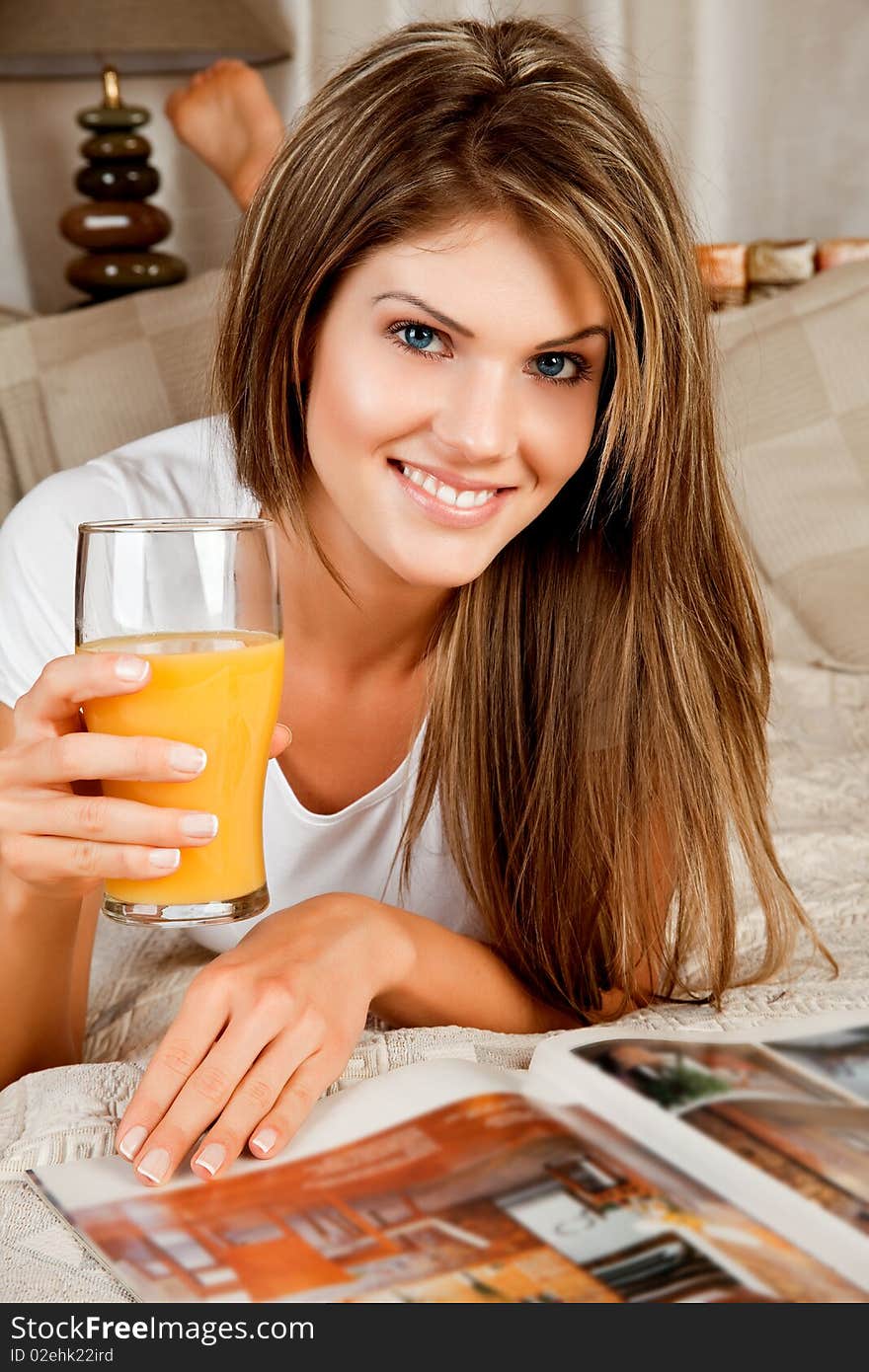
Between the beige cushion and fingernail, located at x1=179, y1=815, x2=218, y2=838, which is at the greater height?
the beige cushion

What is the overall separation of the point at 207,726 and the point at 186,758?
0.03 metres

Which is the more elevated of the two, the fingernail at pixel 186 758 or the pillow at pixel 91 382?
the pillow at pixel 91 382

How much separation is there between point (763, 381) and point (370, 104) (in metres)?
1.23

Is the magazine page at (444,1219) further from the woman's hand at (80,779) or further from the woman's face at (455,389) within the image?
the woman's face at (455,389)

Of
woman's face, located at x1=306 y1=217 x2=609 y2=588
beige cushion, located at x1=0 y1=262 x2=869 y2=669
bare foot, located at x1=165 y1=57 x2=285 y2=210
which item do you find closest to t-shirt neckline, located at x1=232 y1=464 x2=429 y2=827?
woman's face, located at x1=306 y1=217 x2=609 y2=588

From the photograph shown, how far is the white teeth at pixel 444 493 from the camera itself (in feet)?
3.60

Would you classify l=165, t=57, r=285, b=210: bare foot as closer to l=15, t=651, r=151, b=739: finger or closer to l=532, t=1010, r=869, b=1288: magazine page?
l=15, t=651, r=151, b=739: finger

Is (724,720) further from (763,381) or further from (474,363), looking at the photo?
(763,381)

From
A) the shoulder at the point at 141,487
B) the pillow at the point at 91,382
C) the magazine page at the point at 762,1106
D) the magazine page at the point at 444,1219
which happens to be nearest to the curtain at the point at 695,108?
the pillow at the point at 91,382

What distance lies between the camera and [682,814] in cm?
127

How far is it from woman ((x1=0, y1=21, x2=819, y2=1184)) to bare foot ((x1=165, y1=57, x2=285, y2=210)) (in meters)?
1.28

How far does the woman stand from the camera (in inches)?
34.2

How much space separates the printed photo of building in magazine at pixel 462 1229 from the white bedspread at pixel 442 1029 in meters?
0.04

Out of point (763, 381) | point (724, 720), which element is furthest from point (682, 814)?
Answer: point (763, 381)
